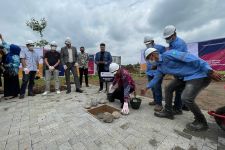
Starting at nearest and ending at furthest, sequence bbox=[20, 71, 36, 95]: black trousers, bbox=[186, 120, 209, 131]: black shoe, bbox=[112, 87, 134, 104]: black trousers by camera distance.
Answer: bbox=[186, 120, 209, 131]: black shoe
bbox=[112, 87, 134, 104]: black trousers
bbox=[20, 71, 36, 95]: black trousers

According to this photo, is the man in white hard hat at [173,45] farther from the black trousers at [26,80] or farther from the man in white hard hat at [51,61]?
the black trousers at [26,80]

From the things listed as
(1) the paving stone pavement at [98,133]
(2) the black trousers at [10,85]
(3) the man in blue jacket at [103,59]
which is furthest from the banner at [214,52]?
(2) the black trousers at [10,85]

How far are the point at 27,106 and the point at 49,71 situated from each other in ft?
6.11

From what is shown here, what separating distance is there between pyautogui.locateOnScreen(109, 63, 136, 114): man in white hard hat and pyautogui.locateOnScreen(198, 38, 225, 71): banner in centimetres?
694

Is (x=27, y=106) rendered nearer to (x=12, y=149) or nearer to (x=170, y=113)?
(x=12, y=149)

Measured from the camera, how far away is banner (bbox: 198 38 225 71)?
8531 mm

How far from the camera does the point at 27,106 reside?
4.35 m

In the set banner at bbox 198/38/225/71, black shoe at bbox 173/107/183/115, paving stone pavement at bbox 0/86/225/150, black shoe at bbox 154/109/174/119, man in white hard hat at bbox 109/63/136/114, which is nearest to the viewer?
paving stone pavement at bbox 0/86/225/150

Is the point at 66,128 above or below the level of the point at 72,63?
below

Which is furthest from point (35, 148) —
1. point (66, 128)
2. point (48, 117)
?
point (48, 117)

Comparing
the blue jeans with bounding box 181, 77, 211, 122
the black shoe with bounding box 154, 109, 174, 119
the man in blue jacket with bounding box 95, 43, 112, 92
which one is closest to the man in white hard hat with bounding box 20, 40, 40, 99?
the man in blue jacket with bounding box 95, 43, 112, 92

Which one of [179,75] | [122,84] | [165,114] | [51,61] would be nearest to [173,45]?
[179,75]

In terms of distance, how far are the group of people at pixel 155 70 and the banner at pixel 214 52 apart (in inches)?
246

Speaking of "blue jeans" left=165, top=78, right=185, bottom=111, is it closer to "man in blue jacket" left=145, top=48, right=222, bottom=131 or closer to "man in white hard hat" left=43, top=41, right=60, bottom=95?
"man in blue jacket" left=145, top=48, right=222, bottom=131
